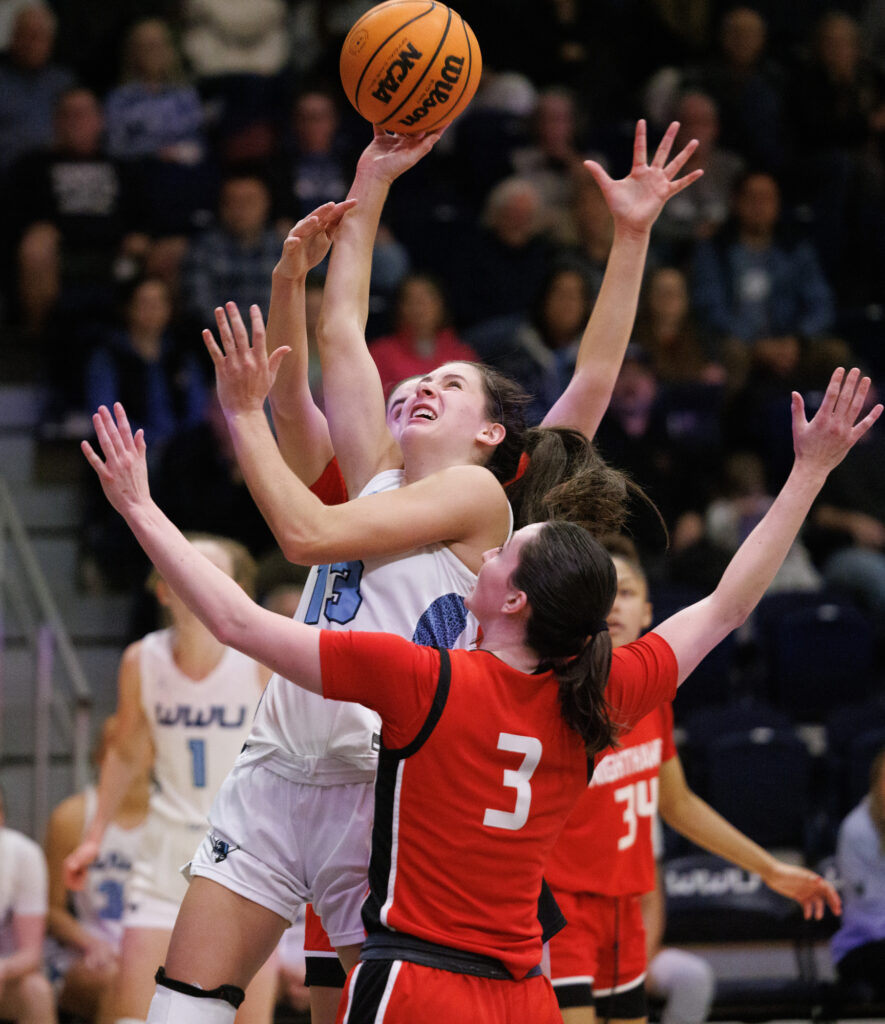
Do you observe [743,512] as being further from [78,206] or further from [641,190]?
[641,190]

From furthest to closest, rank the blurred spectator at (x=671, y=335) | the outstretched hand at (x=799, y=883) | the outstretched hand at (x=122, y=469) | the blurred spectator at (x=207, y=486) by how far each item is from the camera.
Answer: the blurred spectator at (x=671, y=335)
the blurred spectator at (x=207, y=486)
the outstretched hand at (x=799, y=883)
the outstretched hand at (x=122, y=469)

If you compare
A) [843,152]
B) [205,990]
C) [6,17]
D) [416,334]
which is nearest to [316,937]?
[205,990]

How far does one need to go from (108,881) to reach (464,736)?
3.52 meters

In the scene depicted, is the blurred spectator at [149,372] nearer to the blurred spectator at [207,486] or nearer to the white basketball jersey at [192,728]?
the blurred spectator at [207,486]

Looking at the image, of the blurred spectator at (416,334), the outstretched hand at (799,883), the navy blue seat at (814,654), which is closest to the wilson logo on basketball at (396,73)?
the outstretched hand at (799,883)

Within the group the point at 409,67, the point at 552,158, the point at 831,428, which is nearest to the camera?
the point at 831,428

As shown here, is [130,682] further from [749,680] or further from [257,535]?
[749,680]

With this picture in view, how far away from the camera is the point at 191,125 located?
905 centimetres

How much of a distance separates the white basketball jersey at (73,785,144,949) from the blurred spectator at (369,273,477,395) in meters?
2.99

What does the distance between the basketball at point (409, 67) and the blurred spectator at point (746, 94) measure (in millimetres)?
6993

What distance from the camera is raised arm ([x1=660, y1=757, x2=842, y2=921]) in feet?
13.1

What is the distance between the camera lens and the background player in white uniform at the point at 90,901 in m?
5.48

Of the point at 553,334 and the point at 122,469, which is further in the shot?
the point at 553,334

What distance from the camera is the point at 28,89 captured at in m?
9.05
